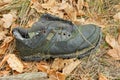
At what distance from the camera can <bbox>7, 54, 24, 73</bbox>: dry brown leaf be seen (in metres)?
2.02

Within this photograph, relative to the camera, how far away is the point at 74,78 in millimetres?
2002

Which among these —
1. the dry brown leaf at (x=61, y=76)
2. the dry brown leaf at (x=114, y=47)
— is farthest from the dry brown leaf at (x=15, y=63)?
the dry brown leaf at (x=114, y=47)

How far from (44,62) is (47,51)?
89 mm

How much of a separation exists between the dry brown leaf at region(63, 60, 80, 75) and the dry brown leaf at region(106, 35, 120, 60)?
0.24 meters

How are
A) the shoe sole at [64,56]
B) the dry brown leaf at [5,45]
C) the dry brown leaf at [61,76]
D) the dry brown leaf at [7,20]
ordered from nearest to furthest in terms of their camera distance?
the dry brown leaf at [61,76], the shoe sole at [64,56], the dry brown leaf at [5,45], the dry brown leaf at [7,20]

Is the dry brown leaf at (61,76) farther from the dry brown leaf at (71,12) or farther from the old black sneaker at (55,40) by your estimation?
the dry brown leaf at (71,12)

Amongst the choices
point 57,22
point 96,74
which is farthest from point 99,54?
point 57,22

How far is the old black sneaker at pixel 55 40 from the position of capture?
79.8 inches

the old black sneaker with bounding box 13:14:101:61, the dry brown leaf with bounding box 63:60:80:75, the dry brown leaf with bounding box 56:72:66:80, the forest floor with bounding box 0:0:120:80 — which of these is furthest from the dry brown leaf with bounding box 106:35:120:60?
the dry brown leaf with bounding box 56:72:66:80

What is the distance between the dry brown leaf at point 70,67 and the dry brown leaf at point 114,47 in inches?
9.5

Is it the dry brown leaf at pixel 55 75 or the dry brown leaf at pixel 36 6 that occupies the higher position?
the dry brown leaf at pixel 36 6

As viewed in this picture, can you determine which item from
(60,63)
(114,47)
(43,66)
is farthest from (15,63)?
(114,47)

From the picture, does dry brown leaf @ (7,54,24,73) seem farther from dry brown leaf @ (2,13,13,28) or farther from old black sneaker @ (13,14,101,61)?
dry brown leaf @ (2,13,13,28)

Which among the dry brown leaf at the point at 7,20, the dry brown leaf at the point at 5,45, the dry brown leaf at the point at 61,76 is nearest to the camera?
the dry brown leaf at the point at 61,76
